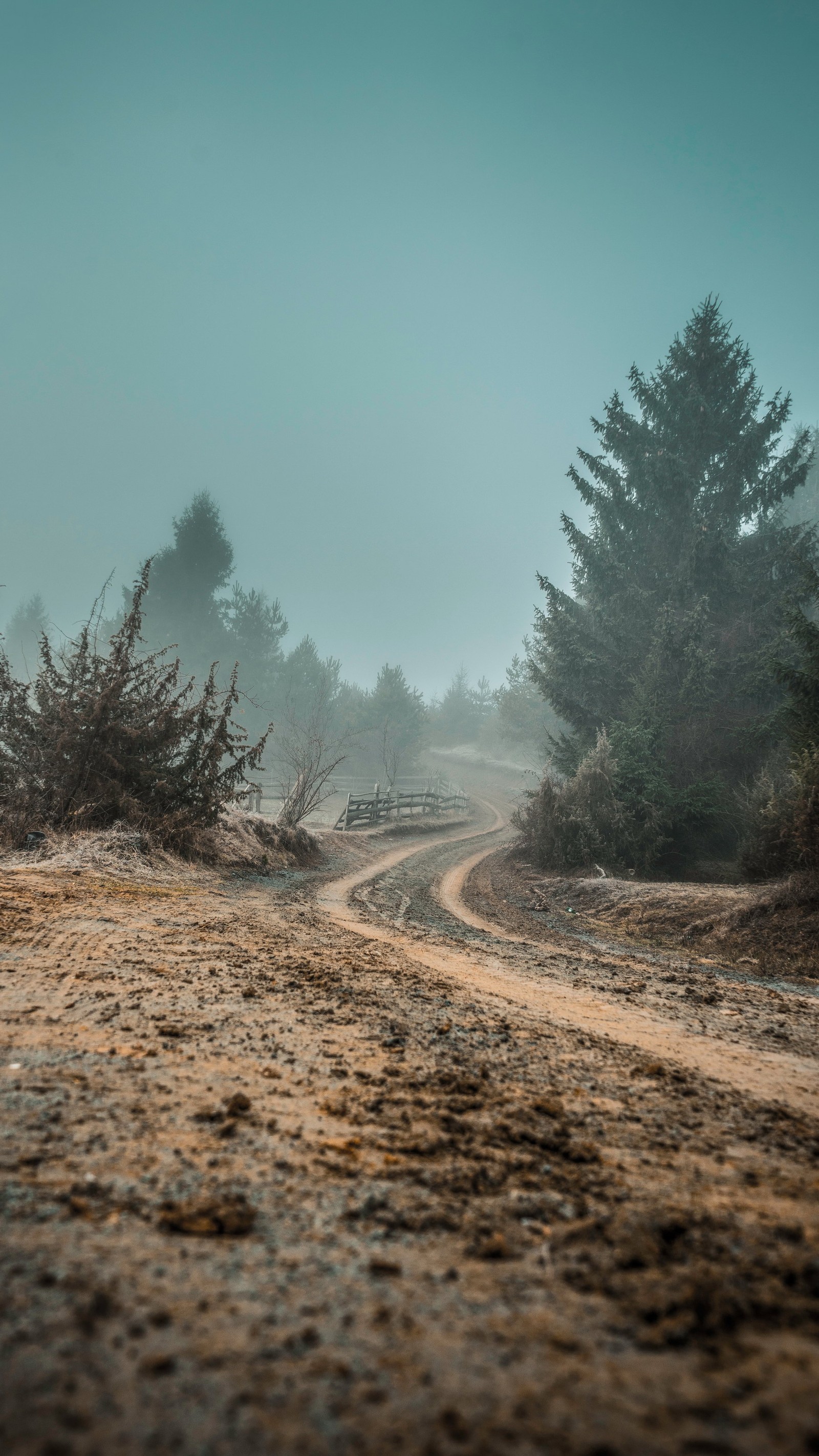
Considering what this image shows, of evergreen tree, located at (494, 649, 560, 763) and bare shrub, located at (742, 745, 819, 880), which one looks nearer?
bare shrub, located at (742, 745, 819, 880)

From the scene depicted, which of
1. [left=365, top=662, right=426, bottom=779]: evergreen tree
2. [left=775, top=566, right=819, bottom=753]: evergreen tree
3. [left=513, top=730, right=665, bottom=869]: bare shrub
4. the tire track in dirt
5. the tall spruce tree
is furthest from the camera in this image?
[left=365, top=662, right=426, bottom=779]: evergreen tree

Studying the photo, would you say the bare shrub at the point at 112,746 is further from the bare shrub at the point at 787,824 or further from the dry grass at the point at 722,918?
the bare shrub at the point at 787,824

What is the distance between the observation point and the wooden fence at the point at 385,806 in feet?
74.0

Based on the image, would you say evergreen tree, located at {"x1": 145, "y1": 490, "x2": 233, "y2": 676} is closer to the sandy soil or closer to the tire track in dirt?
the tire track in dirt

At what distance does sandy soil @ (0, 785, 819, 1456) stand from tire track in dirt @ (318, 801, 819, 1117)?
4 centimetres

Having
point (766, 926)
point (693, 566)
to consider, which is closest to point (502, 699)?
point (693, 566)

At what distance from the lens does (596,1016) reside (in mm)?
4168

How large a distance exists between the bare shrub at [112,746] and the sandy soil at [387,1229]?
584 centimetres

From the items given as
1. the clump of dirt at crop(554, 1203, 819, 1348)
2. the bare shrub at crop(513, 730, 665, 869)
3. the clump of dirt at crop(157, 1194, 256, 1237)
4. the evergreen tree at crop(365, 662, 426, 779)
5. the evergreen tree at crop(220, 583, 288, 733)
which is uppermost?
the evergreen tree at crop(220, 583, 288, 733)

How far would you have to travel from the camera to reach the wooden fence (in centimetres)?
2255

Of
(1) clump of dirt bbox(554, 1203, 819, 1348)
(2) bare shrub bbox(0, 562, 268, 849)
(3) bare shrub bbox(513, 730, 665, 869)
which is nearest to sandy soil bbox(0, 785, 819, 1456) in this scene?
(1) clump of dirt bbox(554, 1203, 819, 1348)

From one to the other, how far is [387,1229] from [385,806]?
2427cm

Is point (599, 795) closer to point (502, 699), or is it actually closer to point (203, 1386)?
point (203, 1386)

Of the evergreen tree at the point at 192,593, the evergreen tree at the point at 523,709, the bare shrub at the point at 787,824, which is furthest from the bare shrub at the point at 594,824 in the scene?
the evergreen tree at the point at 192,593
